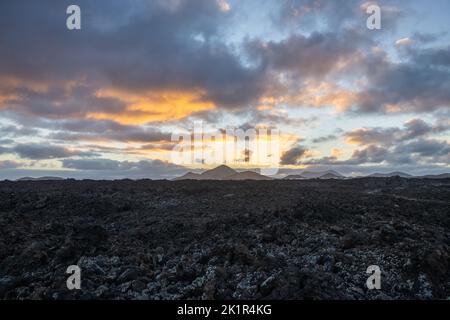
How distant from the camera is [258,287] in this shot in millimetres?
12547

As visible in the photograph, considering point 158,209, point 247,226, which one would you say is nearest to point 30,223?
point 158,209

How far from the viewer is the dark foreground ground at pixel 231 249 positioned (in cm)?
1252

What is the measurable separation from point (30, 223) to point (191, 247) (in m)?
12.0

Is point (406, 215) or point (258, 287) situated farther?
point (406, 215)

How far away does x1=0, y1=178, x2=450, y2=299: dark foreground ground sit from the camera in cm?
1252

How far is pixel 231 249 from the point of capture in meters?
15.7

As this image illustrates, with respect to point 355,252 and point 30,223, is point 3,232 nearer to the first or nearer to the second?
point 30,223
